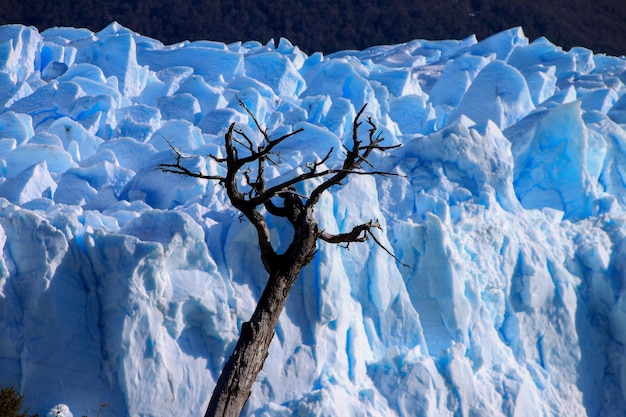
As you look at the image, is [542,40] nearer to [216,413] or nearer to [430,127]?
[430,127]

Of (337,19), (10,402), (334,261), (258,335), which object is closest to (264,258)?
(258,335)

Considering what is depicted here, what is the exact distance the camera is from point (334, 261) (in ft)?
25.8

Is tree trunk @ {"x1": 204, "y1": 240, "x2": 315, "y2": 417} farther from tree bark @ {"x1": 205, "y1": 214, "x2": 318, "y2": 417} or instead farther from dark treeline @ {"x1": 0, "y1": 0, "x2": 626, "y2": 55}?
dark treeline @ {"x1": 0, "y1": 0, "x2": 626, "y2": 55}

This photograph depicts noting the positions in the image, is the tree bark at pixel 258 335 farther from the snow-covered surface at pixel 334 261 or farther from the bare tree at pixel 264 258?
the snow-covered surface at pixel 334 261

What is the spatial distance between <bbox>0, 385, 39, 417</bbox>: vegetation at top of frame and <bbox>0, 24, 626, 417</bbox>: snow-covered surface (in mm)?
388

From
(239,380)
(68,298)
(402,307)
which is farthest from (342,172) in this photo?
(402,307)

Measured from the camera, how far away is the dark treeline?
897 inches

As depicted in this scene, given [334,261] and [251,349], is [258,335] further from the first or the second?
[334,261]

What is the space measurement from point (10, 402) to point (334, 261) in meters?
2.87

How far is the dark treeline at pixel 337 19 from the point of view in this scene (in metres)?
22.8

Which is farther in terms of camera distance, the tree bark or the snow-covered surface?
the snow-covered surface

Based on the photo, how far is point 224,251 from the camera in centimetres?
793

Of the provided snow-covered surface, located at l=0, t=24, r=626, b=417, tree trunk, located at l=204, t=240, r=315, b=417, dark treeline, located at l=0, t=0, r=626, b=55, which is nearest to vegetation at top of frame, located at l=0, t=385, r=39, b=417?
snow-covered surface, located at l=0, t=24, r=626, b=417

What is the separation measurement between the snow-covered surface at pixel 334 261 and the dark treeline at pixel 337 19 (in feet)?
34.7
